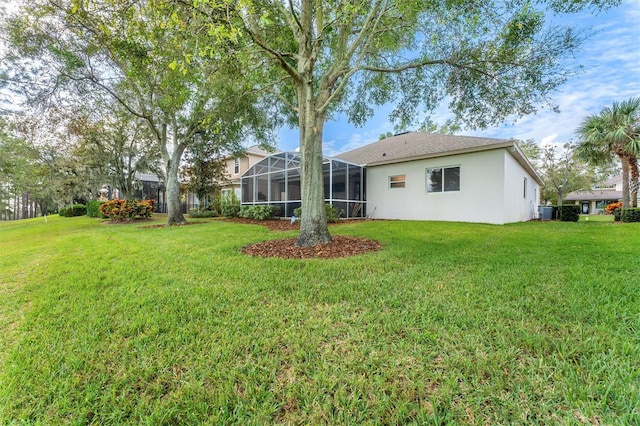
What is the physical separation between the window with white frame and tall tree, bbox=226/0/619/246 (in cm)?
423

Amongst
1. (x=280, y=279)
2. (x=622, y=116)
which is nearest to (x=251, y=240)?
(x=280, y=279)

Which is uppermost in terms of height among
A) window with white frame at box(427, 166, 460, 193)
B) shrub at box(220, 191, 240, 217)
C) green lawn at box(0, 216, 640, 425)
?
window with white frame at box(427, 166, 460, 193)

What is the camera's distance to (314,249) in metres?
5.52

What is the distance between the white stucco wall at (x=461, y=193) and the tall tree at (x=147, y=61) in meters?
6.91

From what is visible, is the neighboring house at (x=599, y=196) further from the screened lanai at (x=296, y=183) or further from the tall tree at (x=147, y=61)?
the tall tree at (x=147, y=61)

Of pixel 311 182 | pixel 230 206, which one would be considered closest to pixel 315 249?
pixel 311 182

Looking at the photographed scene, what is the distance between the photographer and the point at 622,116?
13.1m

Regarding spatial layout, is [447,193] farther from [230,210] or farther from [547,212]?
[230,210]

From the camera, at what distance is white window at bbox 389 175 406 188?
12953mm

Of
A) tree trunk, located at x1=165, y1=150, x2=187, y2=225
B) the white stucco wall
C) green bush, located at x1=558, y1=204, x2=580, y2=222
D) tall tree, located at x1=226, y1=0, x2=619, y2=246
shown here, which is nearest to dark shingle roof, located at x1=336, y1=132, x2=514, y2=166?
the white stucco wall

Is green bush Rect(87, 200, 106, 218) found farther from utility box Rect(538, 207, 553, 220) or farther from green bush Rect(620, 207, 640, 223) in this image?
green bush Rect(620, 207, 640, 223)

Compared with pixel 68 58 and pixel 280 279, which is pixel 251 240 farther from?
pixel 68 58

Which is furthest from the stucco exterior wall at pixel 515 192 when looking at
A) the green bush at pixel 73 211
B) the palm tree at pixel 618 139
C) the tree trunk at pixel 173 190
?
the green bush at pixel 73 211

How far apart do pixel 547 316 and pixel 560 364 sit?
2.70 ft
